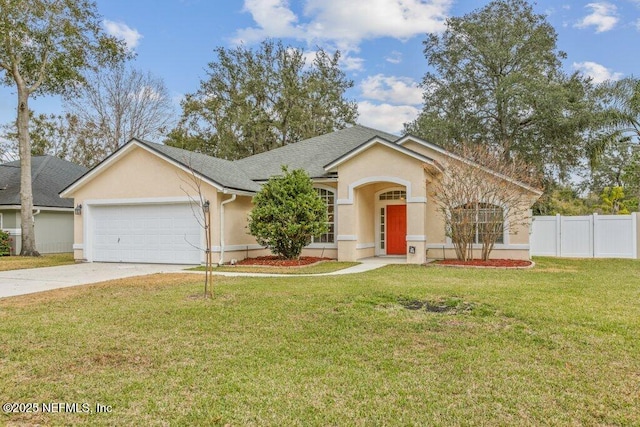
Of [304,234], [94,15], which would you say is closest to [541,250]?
[304,234]

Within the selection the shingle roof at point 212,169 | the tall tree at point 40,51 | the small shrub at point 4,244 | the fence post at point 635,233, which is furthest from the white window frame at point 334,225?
the small shrub at point 4,244

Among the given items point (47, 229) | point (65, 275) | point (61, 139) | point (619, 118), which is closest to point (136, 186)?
point (65, 275)

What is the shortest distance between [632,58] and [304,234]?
19.5m

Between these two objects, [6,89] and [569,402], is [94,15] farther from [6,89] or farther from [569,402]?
[569,402]

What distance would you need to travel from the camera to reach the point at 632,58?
21.8m

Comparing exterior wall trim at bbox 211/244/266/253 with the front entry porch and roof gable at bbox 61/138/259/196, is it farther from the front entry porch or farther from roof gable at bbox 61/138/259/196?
the front entry porch

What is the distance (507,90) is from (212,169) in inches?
646

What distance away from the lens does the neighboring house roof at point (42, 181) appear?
2262cm

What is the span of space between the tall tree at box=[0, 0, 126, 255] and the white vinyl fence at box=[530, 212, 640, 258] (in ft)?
73.0

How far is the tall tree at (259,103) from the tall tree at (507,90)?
37.7ft

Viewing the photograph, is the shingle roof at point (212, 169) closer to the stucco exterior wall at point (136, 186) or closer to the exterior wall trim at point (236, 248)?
the stucco exterior wall at point (136, 186)

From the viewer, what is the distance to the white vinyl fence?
17656 millimetres

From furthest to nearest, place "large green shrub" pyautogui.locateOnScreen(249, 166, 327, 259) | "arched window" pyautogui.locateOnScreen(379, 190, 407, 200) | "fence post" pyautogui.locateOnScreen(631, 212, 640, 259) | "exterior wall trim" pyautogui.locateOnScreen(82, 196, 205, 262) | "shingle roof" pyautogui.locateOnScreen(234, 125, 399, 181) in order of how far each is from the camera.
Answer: "shingle roof" pyautogui.locateOnScreen(234, 125, 399, 181) → "arched window" pyautogui.locateOnScreen(379, 190, 407, 200) → "fence post" pyautogui.locateOnScreen(631, 212, 640, 259) → "exterior wall trim" pyautogui.locateOnScreen(82, 196, 205, 262) → "large green shrub" pyautogui.locateOnScreen(249, 166, 327, 259)

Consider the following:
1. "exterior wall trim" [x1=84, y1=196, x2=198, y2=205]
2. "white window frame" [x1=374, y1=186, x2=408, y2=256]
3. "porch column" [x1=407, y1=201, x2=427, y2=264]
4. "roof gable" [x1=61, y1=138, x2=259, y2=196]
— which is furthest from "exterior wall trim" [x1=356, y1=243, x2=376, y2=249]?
"exterior wall trim" [x1=84, y1=196, x2=198, y2=205]
